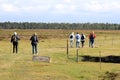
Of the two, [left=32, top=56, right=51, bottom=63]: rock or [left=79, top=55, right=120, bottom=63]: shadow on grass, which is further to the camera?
[left=79, top=55, right=120, bottom=63]: shadow on grass

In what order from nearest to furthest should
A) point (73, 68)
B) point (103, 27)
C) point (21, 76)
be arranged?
point (21, 76) < point (73, 68) < point (103, 27)

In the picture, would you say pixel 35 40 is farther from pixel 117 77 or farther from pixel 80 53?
pixel 117 77

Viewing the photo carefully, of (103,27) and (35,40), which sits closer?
(35,40)

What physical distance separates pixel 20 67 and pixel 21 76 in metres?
3.25

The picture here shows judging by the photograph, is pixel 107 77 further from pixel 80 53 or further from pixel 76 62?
pixel 80 53

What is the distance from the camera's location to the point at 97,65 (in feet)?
100

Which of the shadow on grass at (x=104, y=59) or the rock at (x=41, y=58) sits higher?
the rock at (x=41, y=58)

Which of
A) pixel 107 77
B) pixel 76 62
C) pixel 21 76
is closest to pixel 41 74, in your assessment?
pixel 21 76

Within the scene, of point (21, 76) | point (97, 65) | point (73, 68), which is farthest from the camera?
point (97, 65)

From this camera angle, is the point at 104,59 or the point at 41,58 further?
the point at 104,59

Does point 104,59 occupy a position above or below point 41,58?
below

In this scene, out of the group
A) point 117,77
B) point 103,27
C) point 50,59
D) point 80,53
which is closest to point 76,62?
point 50,59

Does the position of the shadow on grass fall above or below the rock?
below

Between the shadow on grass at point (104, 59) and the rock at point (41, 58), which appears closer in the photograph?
the rock at point (41, 58)
